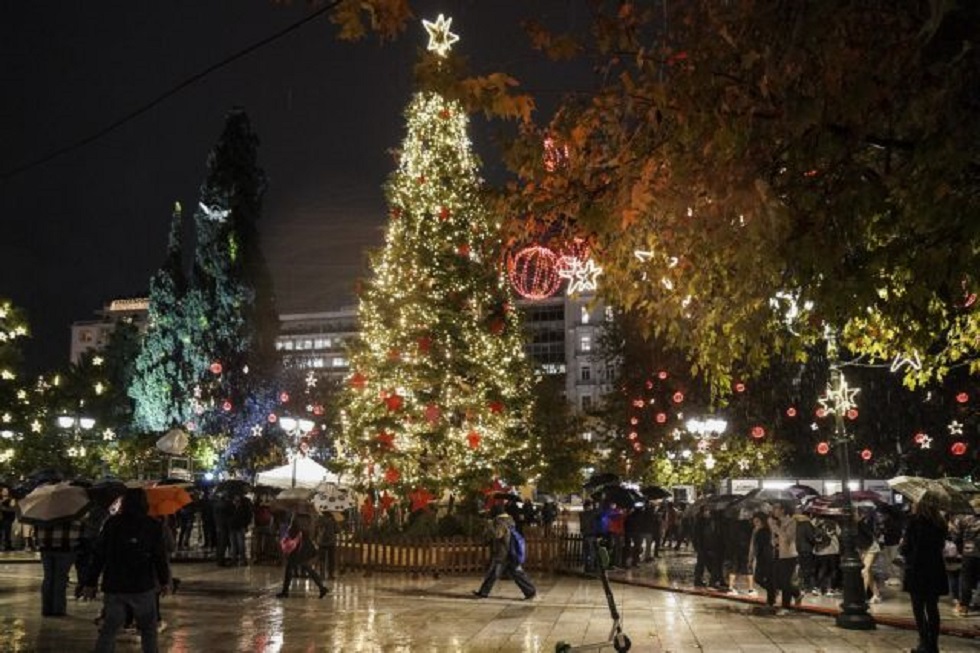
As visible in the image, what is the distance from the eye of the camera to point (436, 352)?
24234 millimetres

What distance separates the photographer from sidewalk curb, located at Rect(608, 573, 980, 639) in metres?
14.2

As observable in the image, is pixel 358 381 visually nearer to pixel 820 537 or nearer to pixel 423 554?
pixel 423 554

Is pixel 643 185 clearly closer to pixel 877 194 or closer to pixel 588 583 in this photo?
pixel 877 194

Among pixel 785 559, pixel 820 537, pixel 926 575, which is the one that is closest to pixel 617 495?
pixel 820 537

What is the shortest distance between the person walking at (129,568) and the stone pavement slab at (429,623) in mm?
3007

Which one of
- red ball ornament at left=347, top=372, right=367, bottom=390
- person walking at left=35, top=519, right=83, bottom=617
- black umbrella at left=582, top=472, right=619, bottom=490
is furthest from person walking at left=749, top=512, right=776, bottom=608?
person walking at left=35, top=519, right=83, bottom=617

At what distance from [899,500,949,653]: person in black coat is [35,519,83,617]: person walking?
36.4 ft

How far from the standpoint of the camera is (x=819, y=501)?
23.6m

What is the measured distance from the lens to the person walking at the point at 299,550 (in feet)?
55.8

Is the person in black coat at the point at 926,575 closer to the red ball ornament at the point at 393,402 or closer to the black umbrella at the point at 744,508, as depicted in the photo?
the black umbrella at the point at 744,508

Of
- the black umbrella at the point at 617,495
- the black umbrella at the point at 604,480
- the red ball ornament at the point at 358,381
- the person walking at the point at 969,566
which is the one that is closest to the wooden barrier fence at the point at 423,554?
the black umbrella at the point at 617,495

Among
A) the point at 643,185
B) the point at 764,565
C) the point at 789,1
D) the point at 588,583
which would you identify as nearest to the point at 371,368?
the point at 588,583

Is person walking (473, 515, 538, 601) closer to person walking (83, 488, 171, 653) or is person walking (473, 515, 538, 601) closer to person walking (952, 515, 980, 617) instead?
person walking (952, 515, 980, 617)

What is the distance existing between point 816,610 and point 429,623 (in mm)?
7019
